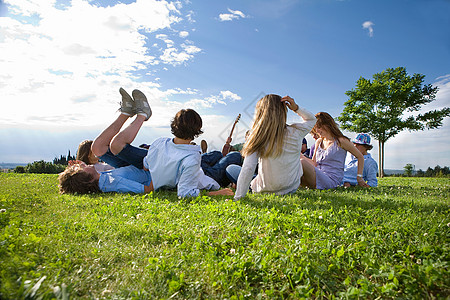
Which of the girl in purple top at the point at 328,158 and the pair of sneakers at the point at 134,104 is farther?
the girl in purple top at the point at 328,158

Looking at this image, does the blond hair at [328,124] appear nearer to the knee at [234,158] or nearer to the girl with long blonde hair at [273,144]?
the girl with long blonde hair at [273,144]

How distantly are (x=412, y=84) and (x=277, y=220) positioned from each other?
34.7 metres

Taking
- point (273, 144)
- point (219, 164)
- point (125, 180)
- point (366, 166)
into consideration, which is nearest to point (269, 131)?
point (273, 144)

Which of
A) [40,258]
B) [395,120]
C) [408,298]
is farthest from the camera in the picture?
[395,120]

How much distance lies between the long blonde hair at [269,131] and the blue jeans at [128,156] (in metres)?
2.82

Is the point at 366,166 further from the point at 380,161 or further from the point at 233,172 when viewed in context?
the point at 380,161

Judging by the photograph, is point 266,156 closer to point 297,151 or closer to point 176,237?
point 297,151

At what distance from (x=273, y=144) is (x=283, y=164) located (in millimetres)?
496

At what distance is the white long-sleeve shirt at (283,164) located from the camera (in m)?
4.94

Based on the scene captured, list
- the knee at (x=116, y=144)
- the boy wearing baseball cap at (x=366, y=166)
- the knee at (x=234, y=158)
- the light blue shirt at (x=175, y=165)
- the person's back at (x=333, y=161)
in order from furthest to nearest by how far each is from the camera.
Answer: the boy wearing baseball cap at (x=366, y=166) → the knee at (x=234, y=158) → the person's back at (x=333, y=161) → the knee at (x=116, y=144) → the light blue shirt at (x=175, y=165)

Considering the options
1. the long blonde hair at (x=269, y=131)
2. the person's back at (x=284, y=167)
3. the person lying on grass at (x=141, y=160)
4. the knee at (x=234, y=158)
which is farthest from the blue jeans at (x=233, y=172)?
the long blonde hair at (x=269, y=131)

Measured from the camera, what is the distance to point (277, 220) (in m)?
Answer: 3.44

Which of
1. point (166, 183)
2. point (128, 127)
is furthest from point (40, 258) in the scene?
→ point (128, 127)

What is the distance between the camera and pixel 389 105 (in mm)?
31281
